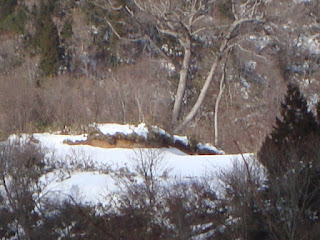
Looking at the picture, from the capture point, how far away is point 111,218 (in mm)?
9555

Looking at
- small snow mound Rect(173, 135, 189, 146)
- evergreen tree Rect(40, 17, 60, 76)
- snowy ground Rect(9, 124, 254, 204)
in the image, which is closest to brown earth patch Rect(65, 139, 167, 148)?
snowy ground Rect(9, 124, 254, 204)

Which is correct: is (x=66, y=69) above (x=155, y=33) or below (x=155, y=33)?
below

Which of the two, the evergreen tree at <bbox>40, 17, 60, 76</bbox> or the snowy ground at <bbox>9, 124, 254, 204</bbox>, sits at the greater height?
the evergreen tree at <bbox>40, 17, 60, 76</bbox>

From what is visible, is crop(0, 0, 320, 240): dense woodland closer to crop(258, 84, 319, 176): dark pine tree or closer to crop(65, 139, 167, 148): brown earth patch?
crop(258, 84, 319, 176): dark pine tree

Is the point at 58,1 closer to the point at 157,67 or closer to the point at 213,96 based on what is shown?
the point at 157,67

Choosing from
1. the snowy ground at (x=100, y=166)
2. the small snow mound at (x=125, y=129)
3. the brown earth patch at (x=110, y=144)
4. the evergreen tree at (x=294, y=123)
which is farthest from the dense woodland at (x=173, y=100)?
the brown earth patch at (x=110, y=144)

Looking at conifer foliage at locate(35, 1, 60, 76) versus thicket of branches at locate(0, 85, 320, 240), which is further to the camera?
conifer foliage at locate(35, 1, 60, 76)

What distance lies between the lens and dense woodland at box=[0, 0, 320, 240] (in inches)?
324

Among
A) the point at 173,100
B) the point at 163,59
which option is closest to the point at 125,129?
the point at 173,100

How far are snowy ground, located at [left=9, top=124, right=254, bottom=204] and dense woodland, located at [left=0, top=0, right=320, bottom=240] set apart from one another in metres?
0.61

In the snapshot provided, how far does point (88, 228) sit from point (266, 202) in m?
2.68

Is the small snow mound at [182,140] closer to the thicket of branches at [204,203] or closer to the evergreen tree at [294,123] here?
the thicket of branches at [204,203]

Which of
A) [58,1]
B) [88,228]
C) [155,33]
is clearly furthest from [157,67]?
[88,228]

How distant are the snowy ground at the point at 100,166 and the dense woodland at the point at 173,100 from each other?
61cm
